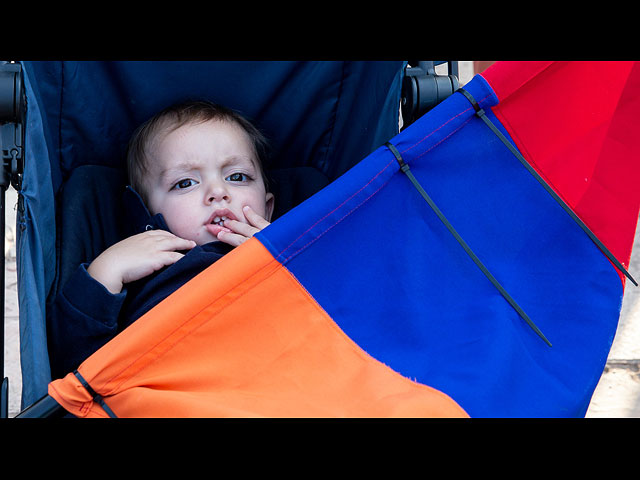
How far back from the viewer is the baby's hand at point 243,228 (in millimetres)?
1185

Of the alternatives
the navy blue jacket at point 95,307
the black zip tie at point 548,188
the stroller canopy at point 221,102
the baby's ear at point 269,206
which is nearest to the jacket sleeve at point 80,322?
the navy blue jacket at point 95,307

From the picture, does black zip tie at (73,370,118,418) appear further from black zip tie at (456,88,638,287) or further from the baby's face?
black zip tie at (456,88,638,287)

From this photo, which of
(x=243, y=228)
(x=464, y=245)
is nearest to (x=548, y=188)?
(x=464, y=245)

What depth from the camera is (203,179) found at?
1.31 meters

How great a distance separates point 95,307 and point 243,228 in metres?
0.29

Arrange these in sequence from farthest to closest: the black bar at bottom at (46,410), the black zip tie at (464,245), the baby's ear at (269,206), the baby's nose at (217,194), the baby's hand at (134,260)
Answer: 1. the baby's ear at (269,206)
2. the baby's nose at (217,194)
3. the baby's hand at (134,260)
4. the black zip tie at (464,245)
5. the black bar at bottom at (46,410)

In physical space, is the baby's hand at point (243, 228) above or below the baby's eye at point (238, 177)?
below

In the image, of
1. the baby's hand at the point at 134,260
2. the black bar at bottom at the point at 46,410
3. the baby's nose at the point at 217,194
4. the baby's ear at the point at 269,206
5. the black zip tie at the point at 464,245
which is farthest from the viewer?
the baby's ear at the point at 269,206

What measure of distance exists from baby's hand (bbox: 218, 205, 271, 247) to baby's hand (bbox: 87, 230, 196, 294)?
0.26 feet

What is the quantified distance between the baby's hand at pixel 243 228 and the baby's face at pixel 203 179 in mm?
20

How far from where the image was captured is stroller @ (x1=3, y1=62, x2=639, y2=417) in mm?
797

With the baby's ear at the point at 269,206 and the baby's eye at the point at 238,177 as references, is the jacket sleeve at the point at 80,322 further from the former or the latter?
the baby's ear at the point at 269,206

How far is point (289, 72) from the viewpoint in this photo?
1453mm

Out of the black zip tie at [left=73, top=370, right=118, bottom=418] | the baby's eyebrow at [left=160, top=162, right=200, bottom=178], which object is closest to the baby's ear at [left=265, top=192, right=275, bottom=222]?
the baby's eyebrow at [left=160, top=162, right=200, bottom=178]
